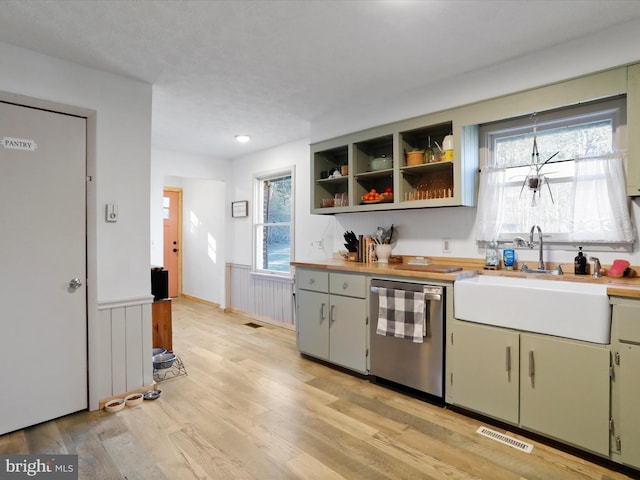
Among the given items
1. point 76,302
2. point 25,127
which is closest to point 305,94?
point 25,127

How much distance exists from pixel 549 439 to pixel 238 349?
2.78 m

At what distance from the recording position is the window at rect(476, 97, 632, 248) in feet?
7.73

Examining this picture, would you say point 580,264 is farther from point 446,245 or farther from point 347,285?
point 347,285

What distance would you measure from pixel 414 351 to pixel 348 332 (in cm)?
65

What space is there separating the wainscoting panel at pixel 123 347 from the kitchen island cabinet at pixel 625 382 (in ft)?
9.80

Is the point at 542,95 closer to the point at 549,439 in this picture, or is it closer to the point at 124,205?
the point at 549,439

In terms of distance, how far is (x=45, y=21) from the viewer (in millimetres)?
1992

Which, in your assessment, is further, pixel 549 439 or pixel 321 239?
pixel 321 239

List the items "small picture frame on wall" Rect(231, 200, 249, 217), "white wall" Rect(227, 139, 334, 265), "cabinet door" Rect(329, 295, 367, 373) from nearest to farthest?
"cabinet door" Rect(329, 295, 367, 373), "white wall" Rect(227, 139, 334, 265), "small picture frame on wall" Rect(231, 200, 249, 217)

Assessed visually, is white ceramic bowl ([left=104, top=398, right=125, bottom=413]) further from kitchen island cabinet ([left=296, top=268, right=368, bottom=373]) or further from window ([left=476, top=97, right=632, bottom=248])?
window ([left=476, top=97, right=632, bottom=248])

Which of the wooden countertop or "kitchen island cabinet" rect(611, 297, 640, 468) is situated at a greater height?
the wooden countertop

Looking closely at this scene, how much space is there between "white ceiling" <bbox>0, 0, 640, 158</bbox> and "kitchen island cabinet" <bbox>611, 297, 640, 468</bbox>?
1.60m

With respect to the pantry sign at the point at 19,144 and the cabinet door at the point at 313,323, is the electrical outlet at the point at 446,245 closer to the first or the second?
the cabinet door at the point at 313,323

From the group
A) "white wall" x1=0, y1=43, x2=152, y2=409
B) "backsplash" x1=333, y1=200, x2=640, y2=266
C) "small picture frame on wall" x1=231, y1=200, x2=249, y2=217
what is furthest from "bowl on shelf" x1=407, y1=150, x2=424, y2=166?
"small picture frame on wall" x1=231, y1=200, x2=249, y2=217
